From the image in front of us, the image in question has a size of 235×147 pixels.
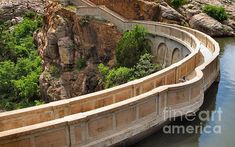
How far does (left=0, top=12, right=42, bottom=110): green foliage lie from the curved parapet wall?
2452 cm

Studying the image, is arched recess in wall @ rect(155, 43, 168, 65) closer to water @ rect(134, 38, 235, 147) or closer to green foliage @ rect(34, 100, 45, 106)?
water @ rect(134, 38, 235, 147)

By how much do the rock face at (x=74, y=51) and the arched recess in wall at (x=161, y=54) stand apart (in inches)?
200

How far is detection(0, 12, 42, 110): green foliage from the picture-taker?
37703mm

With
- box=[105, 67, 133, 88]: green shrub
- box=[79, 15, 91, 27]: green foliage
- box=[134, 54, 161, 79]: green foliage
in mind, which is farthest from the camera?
box=[79, 15, 91, 27]: green foliage

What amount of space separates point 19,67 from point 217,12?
27955 millimetres

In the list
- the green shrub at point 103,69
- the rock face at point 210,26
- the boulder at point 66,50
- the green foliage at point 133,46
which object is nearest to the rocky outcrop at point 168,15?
the rock face at point 210,26

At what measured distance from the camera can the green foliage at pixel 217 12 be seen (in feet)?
147

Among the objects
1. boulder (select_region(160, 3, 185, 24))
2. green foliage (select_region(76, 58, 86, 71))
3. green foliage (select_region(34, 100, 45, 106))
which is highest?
boulder (select_region(160, 3, 185, 24))

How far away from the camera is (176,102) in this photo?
47.9ft

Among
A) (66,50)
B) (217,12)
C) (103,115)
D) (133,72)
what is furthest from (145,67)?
(217,12)

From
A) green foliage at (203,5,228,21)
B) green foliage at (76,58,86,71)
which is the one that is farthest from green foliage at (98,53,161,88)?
green foliage at (203,5,228,21)

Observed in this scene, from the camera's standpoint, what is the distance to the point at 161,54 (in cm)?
3222

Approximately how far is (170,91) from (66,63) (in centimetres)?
2418

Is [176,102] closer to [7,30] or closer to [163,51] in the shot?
[163,51]
